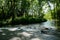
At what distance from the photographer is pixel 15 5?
119ft

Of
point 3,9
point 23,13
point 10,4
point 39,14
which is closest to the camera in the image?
point 10,4

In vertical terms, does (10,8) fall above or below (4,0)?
below

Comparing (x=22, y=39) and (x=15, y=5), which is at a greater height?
(x=15, y=5)

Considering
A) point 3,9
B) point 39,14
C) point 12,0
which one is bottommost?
point 39,14

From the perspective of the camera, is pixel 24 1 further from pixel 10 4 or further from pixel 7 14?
pixel 7 14

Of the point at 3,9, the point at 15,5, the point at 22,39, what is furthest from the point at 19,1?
the point at 22,39

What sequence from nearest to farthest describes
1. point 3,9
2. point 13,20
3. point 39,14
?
point 13,20 < point 3,9 < point 39,14

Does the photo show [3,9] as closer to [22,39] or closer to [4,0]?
[4,0]

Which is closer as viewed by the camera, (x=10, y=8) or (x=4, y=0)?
(x=4, y=0)

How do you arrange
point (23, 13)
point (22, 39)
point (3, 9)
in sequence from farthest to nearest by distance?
point (23, 13), point (3, 9), point (22, 39)

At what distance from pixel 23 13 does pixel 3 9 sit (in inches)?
306

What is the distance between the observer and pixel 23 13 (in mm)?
44719

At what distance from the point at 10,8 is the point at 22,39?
26.1 meters

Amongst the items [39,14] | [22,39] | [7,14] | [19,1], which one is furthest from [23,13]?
[22,39]
